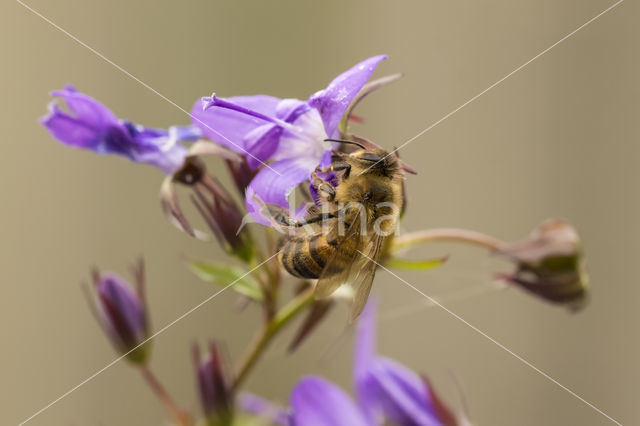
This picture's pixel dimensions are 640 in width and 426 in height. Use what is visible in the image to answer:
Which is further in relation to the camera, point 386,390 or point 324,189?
point 386,390

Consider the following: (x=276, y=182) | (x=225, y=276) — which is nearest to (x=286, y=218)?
(x=276, y=182)

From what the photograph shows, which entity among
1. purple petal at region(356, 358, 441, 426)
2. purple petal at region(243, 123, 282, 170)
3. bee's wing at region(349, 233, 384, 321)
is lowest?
purple petal at region(356, 358, 441, 426)

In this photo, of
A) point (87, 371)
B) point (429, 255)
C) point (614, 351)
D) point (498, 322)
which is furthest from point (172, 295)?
point (614, 351)

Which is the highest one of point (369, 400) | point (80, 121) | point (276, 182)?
point (80, 121)

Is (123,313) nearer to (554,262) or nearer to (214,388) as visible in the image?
(214,388)

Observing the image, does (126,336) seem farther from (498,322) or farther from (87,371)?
(498,322)

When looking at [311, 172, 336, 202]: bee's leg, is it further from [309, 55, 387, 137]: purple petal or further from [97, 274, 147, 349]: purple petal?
[97, 274, 147, 349]: purple petal

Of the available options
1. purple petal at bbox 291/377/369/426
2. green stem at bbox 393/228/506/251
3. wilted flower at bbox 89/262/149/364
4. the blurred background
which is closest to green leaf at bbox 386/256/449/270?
green stem at bbox 393/228/506/251

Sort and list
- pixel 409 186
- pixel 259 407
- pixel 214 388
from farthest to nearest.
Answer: pixel 409 186
pixel 259 407
pixel 214 388
